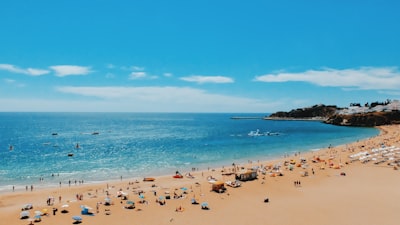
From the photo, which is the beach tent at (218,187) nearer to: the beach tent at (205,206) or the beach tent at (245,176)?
the beach tent at (245,176)

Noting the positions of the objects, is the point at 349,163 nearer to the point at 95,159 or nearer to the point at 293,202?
the point at 293,202

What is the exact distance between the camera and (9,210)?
27594mm

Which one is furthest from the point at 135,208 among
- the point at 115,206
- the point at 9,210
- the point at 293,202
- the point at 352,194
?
the point at 352,194

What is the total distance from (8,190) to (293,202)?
32.9 metres

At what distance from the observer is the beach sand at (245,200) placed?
81.4 ft

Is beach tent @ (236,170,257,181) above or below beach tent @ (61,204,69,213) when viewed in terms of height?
above

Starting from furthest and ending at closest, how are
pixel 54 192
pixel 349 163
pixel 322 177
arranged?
pixel 349 163, pixel 322 177, pixel 54 192

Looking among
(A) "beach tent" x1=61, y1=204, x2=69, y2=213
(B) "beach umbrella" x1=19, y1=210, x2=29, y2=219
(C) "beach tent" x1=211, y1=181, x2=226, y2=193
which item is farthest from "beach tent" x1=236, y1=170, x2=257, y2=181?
(B) "beach umbrella" x1=19, y1=210, x2=29, y2=219

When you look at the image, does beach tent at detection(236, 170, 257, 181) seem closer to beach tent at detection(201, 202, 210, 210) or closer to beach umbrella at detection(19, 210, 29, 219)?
beach tent at detection(201, 202, 210, 210)

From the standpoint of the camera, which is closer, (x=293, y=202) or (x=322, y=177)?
(x=293, y=202)

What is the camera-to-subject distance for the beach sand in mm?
24812

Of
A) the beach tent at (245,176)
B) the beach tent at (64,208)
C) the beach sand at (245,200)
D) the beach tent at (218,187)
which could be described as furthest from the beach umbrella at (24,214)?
the beach tent at (245,176)

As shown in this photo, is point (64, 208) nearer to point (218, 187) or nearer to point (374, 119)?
point (218, 187)

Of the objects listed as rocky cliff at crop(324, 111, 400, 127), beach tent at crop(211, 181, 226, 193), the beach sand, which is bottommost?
the beach sand
